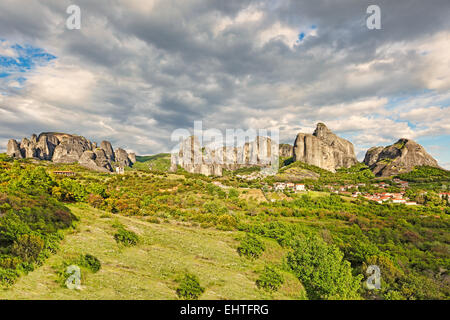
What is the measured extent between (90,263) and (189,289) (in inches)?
244

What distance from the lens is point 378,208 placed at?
84562 mm

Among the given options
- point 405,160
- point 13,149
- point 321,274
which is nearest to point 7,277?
point 321,274

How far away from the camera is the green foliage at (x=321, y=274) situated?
18.5 m

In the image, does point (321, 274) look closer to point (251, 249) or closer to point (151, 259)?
point (251, 249)

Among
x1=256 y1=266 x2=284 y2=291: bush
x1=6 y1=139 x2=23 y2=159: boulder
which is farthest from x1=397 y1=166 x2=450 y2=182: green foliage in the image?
x1=6 y1=139 x2=23 y2=159: boulder

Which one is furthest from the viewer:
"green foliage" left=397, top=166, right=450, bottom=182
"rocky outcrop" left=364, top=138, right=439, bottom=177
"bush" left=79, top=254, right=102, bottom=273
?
"rocky outcrop" left=364, top=138, right=439, bottom=177

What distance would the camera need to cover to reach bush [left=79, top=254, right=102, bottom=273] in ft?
42.2

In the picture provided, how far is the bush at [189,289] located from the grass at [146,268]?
448mm

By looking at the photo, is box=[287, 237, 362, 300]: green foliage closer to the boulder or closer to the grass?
the grass

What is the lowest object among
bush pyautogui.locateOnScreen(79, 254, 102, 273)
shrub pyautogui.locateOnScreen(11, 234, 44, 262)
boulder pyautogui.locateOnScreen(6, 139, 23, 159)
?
bush pyautogui.locateOnScreen(79, 254, 102, 273)

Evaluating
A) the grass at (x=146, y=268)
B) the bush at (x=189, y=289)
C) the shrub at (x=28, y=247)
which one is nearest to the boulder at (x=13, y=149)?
the grass at (x=146, y=268)

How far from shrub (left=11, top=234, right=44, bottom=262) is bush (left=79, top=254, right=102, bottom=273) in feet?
7.96
